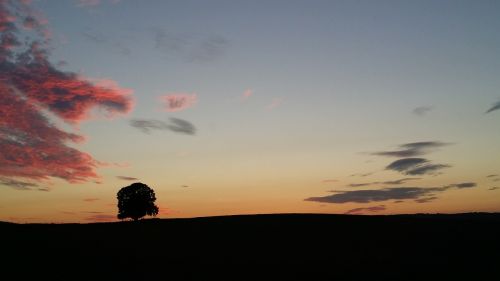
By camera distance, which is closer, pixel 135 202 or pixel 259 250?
pixel 259 250

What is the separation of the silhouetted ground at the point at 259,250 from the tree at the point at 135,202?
1724cm

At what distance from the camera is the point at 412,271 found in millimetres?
19578

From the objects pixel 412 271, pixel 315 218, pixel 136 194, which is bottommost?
pixel 412 271

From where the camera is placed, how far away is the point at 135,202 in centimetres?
5222

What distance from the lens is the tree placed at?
52.2m

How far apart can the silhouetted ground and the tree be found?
1724cm

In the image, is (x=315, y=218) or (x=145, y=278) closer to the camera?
(x=145, y=278)

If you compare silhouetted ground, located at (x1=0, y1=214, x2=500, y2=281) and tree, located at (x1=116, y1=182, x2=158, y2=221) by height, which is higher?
tree, located at (x1=116, y1=182, x2=158, y2=221)

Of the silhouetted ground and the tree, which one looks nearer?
the silhouetted ground

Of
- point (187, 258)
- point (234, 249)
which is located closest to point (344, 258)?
point (234, 249)

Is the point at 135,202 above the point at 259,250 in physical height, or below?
above

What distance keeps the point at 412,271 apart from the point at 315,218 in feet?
55.2

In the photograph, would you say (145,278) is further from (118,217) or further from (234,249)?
(118,217)

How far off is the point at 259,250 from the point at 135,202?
104 ft
